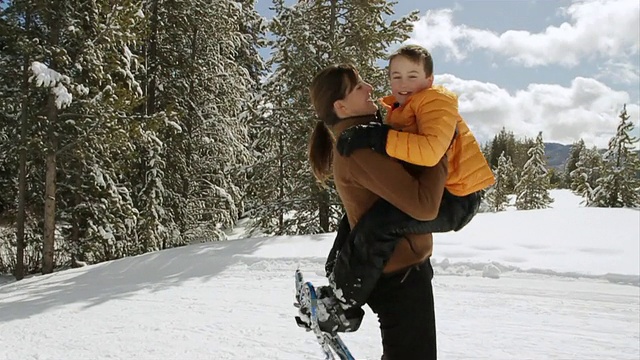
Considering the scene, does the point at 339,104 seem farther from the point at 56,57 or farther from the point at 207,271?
the point at 56,57

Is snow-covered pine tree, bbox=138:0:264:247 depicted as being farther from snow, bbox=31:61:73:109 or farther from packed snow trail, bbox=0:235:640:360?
packed snow trail, bbox=0:235:640:360

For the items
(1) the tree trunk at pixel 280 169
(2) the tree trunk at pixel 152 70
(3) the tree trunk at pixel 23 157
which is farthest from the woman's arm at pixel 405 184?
(2) the tree trunk at pixel 152 70

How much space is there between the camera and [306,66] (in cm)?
1367

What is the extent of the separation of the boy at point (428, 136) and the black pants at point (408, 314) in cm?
25

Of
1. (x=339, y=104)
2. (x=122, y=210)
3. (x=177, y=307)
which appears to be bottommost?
(x=177, y=307)

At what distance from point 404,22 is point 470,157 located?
13.1 m

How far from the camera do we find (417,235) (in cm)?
198

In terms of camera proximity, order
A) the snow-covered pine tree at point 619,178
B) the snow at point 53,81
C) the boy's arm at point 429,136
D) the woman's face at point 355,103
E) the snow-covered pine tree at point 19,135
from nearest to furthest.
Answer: the boy's arm at point 429,136 < the woman's face at point 355,103 < the snow at point 53,81 < the snow-covered pine tree at point 19,135 < the snow-covered pine tree at point 619,178

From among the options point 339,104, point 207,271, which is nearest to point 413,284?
point 339,104

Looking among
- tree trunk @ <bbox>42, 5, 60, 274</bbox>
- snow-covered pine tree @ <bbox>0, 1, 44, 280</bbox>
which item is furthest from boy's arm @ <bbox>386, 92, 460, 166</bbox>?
tree trunk @ <bbox>42, 5, 60, 274</bbox>

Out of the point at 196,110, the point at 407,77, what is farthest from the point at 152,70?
the point at 407,77

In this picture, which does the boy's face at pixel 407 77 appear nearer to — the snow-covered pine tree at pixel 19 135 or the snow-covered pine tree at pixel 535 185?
the snow-covered pine tree at pixel 19 135

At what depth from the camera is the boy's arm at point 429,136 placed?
1.76 m

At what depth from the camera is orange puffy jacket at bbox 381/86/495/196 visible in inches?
69.6
